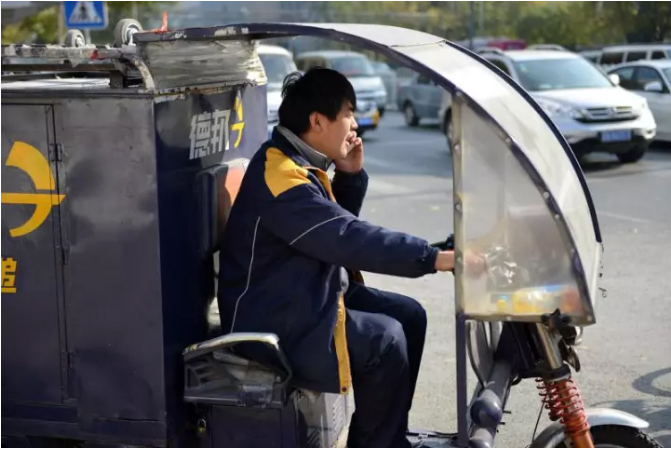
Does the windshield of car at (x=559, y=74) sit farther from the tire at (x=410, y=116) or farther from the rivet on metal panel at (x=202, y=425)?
the rivet on metal panel at (x=202, y=425)

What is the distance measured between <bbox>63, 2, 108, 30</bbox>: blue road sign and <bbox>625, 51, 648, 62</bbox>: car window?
12.7 meters

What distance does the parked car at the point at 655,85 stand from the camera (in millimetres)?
15305

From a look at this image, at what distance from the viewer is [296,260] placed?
3100 millimetres

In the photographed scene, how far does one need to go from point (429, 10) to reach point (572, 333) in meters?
34.4

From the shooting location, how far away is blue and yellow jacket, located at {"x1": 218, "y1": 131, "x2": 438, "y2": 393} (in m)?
2.95

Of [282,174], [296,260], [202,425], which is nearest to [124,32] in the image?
[282,174]

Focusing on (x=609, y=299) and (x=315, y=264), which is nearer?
(x=315, y=264)

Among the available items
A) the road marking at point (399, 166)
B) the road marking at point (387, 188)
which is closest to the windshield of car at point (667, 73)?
the road marking at point (399, 166)

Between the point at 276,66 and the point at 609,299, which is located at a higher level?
the point at 276,66

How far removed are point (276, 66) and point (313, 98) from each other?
47.6ft

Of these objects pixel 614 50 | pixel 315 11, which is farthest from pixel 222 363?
pixel 315 11

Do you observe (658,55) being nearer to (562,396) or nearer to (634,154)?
(634,154)

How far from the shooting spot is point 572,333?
9.90 ft

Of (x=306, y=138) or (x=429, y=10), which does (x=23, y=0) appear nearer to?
(x=306, y=138)
